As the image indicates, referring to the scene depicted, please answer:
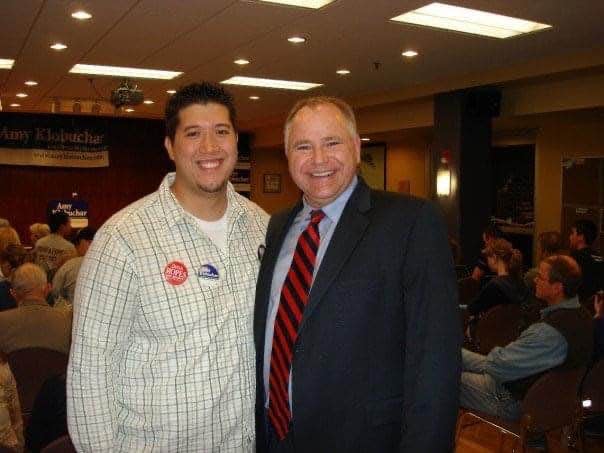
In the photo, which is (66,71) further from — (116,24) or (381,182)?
(381,182)

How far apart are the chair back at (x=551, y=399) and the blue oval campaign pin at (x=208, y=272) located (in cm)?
206

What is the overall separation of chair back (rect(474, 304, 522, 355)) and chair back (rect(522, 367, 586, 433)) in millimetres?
1294

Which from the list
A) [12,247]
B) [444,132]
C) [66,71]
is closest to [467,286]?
[444,132]

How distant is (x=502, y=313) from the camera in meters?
4.71

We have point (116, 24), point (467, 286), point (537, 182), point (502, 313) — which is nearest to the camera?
point (502, 313)

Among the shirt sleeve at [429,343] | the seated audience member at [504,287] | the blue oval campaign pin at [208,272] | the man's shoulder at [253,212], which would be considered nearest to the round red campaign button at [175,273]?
the blue oval campaign pin at [208,272]

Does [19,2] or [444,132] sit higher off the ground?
[19,2]

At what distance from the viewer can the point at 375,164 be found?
14961 mm

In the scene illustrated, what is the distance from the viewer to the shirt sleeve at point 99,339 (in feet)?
5.96

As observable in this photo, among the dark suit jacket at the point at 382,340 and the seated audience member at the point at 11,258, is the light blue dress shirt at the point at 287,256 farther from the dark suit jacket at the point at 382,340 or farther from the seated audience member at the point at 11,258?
the seated audience member at the point at 11,258

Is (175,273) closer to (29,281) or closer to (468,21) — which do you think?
(29,281)

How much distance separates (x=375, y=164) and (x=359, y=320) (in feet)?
44.3

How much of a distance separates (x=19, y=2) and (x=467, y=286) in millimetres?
4796

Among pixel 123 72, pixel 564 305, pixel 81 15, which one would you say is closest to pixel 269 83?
pixel 123 72
